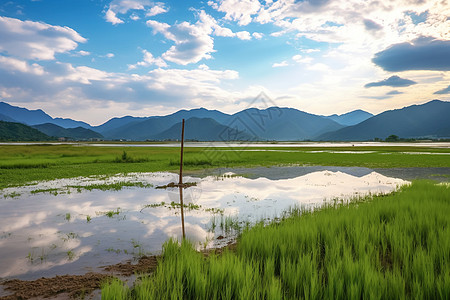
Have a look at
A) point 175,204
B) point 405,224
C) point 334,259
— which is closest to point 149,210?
point 175,204

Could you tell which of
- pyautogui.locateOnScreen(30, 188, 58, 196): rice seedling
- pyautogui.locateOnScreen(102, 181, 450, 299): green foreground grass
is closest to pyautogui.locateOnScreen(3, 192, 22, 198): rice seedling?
pyautogui.locateOnScreen(30, 188, 58, 196): rice seedling

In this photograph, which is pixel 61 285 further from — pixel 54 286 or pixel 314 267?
pixel 314 267

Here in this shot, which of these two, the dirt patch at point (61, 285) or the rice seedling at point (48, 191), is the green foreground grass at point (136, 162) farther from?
the dirt patch at point (61, 285)

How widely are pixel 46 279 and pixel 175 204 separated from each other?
6.28 m

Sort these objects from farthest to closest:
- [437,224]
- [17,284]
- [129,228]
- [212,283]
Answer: [129,228] → [437,224] → [17,284] → [212,283]

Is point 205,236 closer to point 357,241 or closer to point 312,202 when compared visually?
point 357,241

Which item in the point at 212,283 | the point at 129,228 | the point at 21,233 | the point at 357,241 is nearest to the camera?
the point at 212,283

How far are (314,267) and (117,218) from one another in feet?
22.0

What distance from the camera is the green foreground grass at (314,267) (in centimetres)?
364

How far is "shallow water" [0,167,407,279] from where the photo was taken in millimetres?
5555

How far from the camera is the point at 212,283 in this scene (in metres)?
3.91

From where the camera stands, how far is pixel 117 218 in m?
8.55

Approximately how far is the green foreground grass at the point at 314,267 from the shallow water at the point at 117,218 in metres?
1.67

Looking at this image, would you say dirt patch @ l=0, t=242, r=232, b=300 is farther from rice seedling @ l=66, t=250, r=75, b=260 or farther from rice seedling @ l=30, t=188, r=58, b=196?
rice seedling @ l=30, t=188, r=58, b=196
